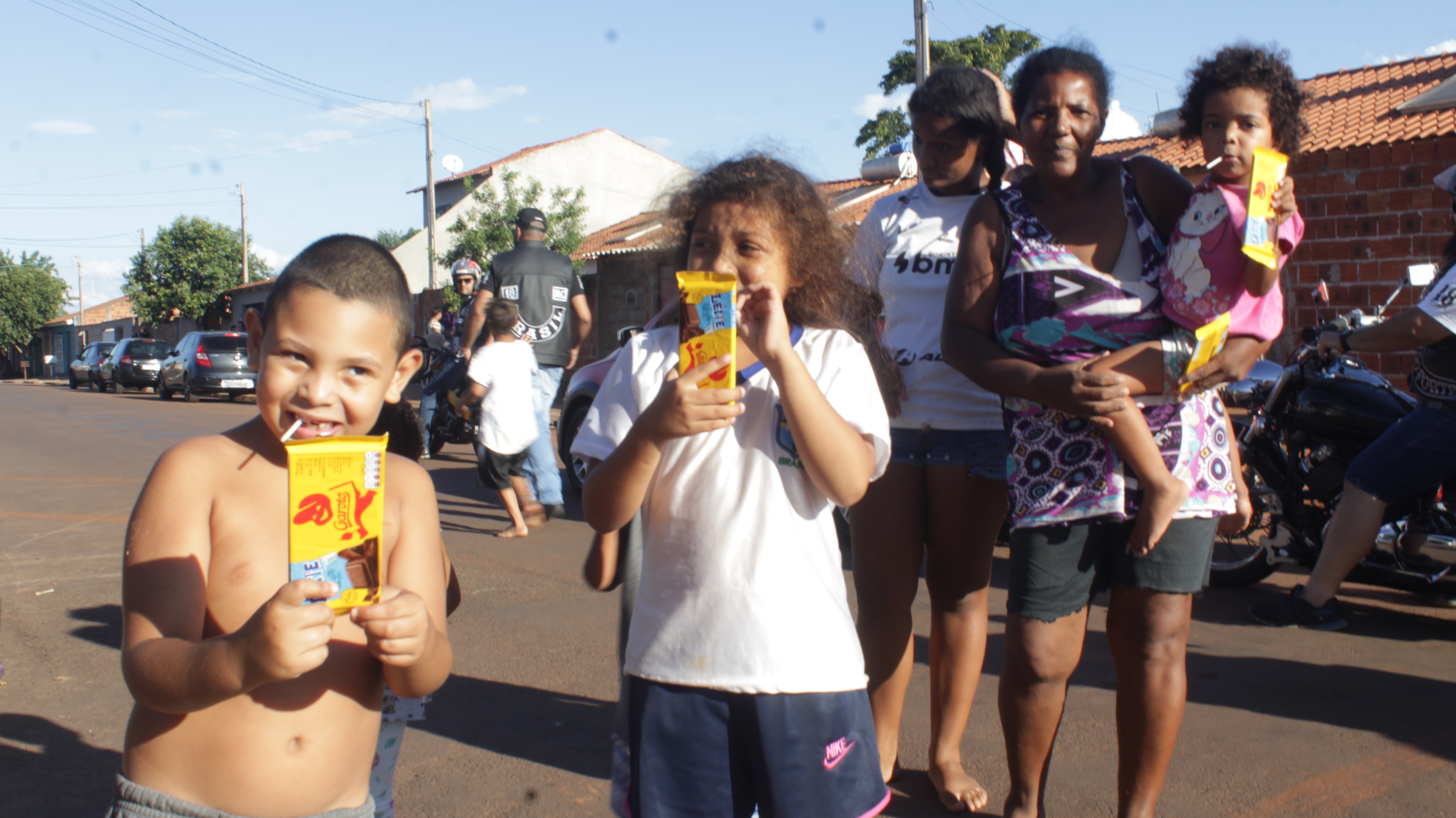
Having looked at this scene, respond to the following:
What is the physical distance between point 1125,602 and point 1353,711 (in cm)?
175

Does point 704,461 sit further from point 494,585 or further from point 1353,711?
point 494,585

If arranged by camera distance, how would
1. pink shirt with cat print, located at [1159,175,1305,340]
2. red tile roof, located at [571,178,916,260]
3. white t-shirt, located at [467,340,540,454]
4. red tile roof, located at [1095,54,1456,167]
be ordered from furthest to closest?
red tile roof, located at [571,178,916,260] < red tile roof, located at [1095,54,1456,167] < white t-shirt, located at [467,340,540,454] < pink shirt with cat print, located at [1159,175,1305,340]

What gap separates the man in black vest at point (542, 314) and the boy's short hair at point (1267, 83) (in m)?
5.10

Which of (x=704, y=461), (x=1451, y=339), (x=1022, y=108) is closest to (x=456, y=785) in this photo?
(x=704, y=461)

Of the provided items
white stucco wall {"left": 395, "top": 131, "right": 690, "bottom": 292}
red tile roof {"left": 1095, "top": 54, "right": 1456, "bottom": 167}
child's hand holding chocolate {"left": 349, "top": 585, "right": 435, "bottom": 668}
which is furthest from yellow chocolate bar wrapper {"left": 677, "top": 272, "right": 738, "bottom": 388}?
white stucco wall {"left": 395, "top": 131, "right": 690, "bottom": 292}

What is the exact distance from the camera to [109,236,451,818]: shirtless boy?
1.42 m

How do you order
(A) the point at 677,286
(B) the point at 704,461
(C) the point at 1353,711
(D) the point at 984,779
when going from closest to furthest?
(A) the point at 677,286
(B) the point at 704,461
(D) the point at 984,779
(C) the point at 1353,711

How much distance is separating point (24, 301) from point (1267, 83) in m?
66.5

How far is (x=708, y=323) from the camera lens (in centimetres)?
159

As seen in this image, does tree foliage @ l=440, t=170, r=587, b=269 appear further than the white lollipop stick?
Yes

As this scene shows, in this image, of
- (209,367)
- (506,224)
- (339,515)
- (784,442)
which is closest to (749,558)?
(784,442)

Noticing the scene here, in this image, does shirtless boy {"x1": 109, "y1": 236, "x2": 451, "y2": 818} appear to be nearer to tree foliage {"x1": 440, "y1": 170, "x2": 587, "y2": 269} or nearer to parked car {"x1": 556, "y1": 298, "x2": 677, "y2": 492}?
parked car {"x1": 556, "y1": 298, "x2": 677, "y2": 492}

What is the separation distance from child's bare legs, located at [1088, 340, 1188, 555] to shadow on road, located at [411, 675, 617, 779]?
1.77m

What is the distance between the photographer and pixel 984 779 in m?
3.08
